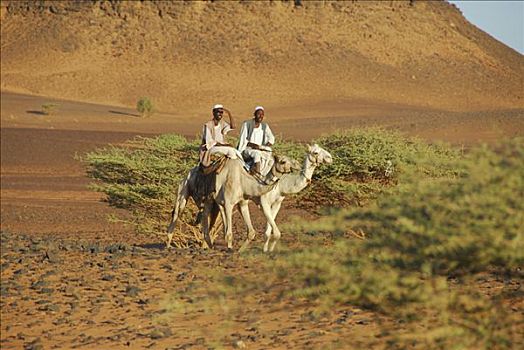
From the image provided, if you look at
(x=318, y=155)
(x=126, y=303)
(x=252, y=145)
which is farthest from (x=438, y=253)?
(x=252, y=145)

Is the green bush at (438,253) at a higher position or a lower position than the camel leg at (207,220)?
higher

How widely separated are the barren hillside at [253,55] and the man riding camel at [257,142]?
63.4 meters

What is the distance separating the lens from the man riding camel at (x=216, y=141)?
1367cm

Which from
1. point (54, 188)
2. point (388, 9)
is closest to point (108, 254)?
point (54, 188)

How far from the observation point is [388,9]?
102 meters

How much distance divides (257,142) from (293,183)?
2.98 feet

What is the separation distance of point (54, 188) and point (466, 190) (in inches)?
1257

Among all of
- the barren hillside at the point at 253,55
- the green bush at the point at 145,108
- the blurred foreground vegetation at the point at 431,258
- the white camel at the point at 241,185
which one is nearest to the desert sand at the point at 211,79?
the barren hillside at the point at 253,55

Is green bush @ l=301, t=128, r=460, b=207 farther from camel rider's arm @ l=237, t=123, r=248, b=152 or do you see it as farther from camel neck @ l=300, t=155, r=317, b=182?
camel rider's arm @ l=237, t=123, r=248, b=152

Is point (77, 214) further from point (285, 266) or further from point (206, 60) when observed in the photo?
point (206, 60)

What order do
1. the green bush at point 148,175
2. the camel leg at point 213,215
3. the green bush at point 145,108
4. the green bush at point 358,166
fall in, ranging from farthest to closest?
the green bush at point 145,108 → the green bush at point 148,175 → the green bush at point 358,166 → the camel leg at point 213,215

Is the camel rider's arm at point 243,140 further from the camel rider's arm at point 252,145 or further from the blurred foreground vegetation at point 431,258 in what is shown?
the blurred foreground vegetation at point 431,258

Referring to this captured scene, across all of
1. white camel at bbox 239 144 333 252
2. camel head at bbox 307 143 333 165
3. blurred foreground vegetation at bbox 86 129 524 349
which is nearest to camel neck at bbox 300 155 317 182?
white camel at bbox 239 144 333 252

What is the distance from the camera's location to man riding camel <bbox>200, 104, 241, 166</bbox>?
13.7m
